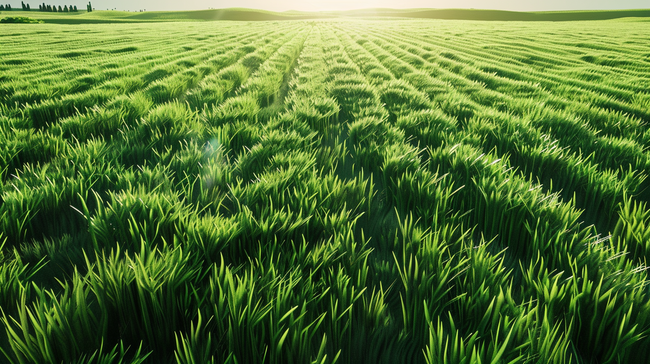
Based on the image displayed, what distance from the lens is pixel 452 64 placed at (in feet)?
22.0

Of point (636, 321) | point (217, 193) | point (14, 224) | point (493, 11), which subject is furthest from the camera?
point (493, 11)

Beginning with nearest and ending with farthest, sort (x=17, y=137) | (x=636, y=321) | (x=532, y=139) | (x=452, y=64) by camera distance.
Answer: (x=636, y=321) → (x=17, y=137) → (x=532, y=139) → (x=452, y=64)

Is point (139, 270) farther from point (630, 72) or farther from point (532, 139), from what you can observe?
point (630, 72)

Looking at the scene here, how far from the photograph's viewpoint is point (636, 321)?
676 millimetres

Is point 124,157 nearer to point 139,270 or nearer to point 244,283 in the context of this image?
point 139,270

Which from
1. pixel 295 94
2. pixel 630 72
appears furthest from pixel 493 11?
pixel 295 94

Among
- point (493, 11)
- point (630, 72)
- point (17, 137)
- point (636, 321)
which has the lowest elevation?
point (636, 321)

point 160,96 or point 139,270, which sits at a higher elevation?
point 160,96

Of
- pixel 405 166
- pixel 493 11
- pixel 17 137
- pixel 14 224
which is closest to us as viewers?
pixel 14 224

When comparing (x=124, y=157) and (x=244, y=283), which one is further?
(x=124, y=157)

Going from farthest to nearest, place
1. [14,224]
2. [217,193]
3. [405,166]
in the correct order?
[405,166]
[217,193]
[14,224]

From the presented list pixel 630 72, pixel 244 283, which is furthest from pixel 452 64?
pixel 244 283

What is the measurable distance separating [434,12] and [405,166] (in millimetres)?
91827

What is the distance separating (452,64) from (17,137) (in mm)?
7428
